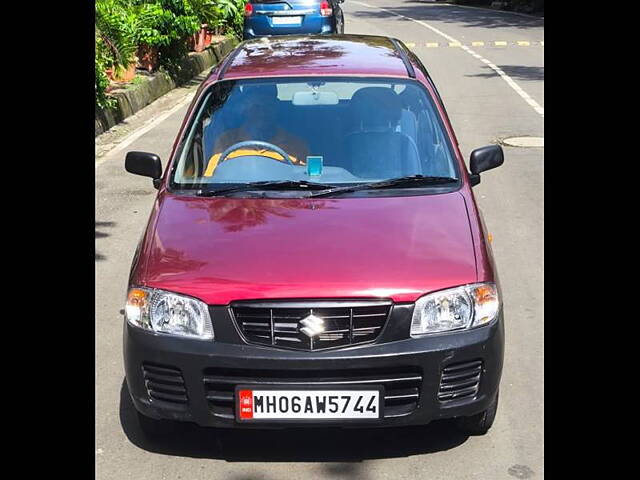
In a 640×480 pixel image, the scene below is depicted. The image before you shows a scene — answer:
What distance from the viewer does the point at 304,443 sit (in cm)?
461

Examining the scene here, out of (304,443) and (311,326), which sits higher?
(311,326)

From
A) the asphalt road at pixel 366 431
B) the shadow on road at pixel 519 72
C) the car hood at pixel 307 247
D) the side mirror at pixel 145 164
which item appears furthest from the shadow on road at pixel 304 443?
the shadow on road at pixel 519 72

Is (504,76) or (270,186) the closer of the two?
(270,186)

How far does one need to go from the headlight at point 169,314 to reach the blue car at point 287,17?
16395 millimetres

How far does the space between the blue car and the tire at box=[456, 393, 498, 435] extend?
639 inches

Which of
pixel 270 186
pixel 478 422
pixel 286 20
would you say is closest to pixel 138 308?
pixel 270 186

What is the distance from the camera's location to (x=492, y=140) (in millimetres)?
12367

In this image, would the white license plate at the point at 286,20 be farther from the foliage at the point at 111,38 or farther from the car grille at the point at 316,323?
the car grille at the point at 316,323

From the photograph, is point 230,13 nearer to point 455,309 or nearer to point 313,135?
point 313,135

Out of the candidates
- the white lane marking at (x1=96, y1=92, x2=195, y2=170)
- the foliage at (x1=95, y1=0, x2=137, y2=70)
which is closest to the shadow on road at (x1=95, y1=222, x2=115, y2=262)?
the white lane marking at (x1=96, y1=92, x2=195, y2=170)

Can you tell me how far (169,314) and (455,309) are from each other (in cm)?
116

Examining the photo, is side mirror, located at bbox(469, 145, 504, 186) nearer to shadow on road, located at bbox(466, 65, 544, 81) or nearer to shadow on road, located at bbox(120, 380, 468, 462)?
shadow on road, located at bbox(120, 380, 468, 462)

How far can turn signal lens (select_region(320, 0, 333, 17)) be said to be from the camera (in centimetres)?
2030
